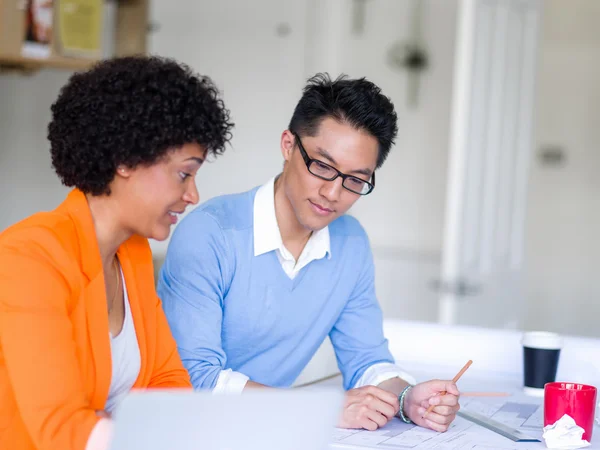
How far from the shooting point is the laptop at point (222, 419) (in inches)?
37.5

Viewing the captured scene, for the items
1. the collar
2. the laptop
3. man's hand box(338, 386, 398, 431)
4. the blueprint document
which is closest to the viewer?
the laptop

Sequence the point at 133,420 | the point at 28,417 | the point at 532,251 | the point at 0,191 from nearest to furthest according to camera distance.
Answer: the point at 133,420 → the point at 28,417 → the point at 0,191 → the point at 532,251

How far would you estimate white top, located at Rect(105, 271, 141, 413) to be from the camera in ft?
4.72

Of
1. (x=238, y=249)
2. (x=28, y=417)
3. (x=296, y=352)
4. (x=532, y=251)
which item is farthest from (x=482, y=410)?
(x=532, y=251)

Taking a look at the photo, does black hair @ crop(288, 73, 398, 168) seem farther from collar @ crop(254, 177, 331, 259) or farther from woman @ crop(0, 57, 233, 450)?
woman @ crop(0, 57, 233, 450)

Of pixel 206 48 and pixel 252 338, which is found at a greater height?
pixel 206 48

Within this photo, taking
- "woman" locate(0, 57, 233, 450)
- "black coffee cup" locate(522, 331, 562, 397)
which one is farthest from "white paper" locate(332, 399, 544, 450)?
"woman" locate(0, 57, 233, 450)

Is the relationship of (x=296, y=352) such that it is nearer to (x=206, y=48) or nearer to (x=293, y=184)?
(x=293, y=184)

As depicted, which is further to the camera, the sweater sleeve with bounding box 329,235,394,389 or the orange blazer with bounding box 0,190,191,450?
the sweater sleeve with bounding box 329,235,394,389

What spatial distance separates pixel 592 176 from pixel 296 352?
9.12ft

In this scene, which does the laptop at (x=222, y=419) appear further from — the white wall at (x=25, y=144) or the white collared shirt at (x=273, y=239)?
the white wall at (x=25, y=144)

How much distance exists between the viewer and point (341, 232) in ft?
6.66

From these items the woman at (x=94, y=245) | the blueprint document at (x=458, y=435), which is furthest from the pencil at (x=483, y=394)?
the woman at (x=94, y=245)

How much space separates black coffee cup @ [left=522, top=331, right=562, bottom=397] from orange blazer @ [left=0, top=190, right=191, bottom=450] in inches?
40.2
